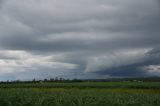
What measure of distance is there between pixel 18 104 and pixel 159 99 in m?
12.2

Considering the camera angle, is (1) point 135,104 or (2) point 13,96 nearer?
(1) point 135,104

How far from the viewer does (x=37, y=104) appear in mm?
27000

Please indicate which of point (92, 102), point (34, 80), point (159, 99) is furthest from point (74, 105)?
point (34, 80)

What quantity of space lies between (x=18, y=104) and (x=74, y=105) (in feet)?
15.3

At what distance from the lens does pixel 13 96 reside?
98.2ft

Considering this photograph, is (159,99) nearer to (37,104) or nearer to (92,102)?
(92,102)

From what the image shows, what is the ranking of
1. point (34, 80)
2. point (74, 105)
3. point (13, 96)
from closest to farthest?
1. point (74, 105)
2. point (13, 96)
3. point (34, 80)

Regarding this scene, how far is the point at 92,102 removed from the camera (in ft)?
89.1

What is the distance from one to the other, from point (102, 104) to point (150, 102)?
440 cm

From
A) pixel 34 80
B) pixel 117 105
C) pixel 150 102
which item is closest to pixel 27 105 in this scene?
pixel 117 105

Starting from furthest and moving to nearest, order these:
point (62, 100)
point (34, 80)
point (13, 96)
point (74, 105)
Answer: point (34, 80)
point (13, 96)
point (62, 100)
point (74, 105)

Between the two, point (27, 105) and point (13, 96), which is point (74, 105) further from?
point (13, 96)

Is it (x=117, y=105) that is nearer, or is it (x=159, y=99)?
(x=117, y=105)

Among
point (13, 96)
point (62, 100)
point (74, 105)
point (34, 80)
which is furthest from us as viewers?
point (34, 80)
